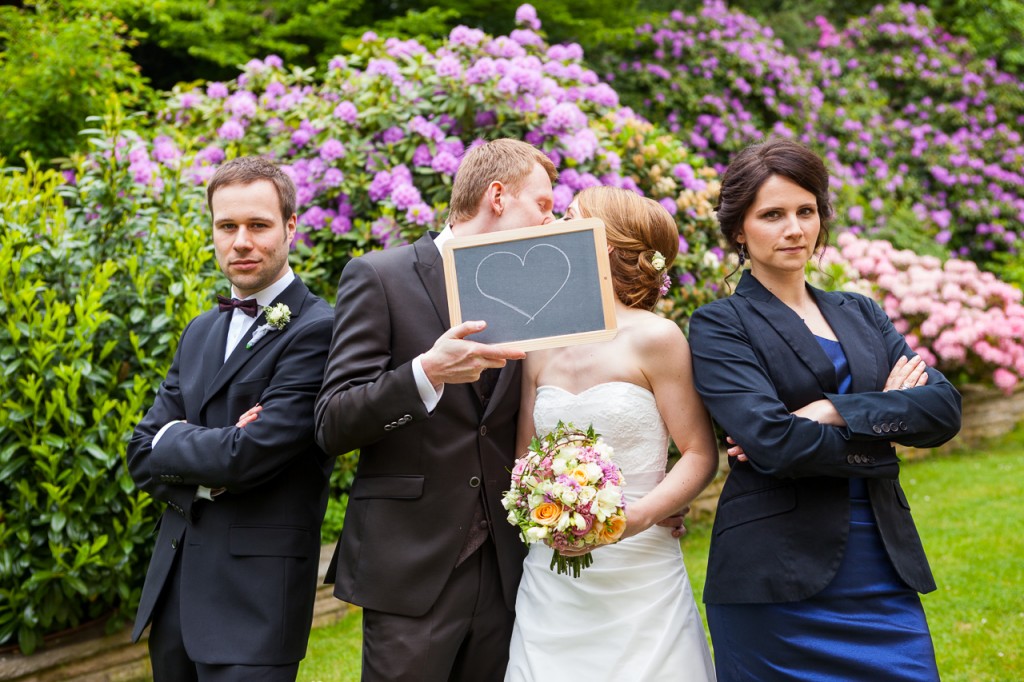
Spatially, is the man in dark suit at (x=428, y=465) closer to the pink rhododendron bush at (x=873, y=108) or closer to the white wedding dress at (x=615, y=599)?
the white wedding dress at (x=615, y=599)

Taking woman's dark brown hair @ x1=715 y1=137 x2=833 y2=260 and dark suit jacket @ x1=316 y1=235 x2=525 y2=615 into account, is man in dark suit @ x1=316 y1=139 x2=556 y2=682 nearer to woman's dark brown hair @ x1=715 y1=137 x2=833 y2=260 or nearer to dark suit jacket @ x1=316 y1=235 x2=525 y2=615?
dark suit jacket @ x1=316 y1=235 x2=525 y2=615

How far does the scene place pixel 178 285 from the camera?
5004 millimetres

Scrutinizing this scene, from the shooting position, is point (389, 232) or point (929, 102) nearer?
point (389, 232)

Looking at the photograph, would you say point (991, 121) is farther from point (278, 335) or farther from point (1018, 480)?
point (278, 335)

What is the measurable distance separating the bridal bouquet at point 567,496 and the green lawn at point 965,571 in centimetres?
281

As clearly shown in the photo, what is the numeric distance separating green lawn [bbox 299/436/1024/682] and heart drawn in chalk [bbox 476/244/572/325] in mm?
3153

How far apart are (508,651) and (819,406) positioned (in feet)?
4.00

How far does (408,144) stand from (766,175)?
12.8 ft

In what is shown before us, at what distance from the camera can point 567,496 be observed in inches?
100.0

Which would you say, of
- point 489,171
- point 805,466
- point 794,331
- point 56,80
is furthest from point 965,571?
point 56,80

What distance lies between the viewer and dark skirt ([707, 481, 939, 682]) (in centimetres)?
273

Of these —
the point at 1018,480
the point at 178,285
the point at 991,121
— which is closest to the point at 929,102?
the point at 991,121

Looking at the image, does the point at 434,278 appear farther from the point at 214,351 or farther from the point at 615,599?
the point at 615,599

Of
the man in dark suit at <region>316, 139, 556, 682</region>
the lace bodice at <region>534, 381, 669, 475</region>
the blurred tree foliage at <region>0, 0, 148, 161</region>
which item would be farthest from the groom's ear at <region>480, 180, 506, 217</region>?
the blurred tree foliage at <region>0, 0, 148, 161</region>
